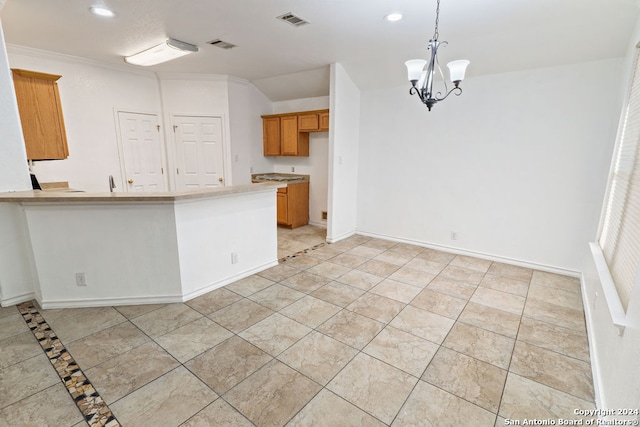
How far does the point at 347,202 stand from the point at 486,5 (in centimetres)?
310

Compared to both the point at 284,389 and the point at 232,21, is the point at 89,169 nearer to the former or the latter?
the point at 232,21

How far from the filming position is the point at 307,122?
533 centimetres

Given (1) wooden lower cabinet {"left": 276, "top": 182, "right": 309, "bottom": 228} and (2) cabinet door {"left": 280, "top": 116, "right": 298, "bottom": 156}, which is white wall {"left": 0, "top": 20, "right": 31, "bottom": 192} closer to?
(1) wooden lower cabinet {"left": 276, "top": 182, "right": 309, "bottom": 228}

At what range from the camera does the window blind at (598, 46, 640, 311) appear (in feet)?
5.78

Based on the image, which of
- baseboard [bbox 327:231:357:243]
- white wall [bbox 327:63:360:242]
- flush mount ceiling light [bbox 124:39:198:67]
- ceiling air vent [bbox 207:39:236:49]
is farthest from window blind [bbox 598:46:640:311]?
flush mount ceiling light [bbox 124:39:198:67]

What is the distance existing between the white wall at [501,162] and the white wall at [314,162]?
2.80 ft

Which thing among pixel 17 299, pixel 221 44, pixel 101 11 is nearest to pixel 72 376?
pixel 17 299

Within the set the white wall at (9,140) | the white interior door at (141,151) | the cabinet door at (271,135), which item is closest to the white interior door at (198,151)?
the white interior door at (141,151)

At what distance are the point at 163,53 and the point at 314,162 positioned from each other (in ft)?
9.50

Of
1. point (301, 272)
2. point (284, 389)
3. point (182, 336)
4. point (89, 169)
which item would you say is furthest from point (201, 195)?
point (89, 169)

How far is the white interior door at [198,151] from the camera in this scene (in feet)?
17.1

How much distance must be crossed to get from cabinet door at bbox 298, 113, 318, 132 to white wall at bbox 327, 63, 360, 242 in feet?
2.48

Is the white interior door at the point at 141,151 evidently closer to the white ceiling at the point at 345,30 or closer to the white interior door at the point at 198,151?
the white interior door at the point at 198,151

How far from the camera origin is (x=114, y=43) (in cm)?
359
